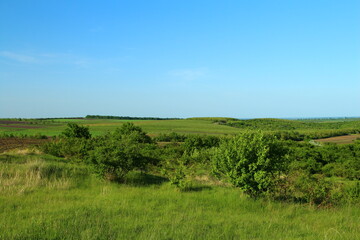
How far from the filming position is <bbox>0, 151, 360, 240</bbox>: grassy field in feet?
20.1

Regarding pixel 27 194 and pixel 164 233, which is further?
pixel 27 194

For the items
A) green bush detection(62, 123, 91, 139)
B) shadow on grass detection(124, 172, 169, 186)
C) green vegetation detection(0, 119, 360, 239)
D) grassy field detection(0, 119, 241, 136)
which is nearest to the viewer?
green vegetation detection(0, 119, 360, 239)

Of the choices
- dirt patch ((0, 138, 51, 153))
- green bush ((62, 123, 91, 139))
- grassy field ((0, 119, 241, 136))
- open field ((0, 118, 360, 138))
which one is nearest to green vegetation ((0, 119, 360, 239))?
green bush ((62, 123, 91, 139))

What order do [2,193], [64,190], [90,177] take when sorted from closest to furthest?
[2,193] < [64,190] < [90,177]

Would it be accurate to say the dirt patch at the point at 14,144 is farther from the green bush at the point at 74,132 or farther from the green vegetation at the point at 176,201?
the green vegetation at the point at 176,201

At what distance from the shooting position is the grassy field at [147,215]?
6141 mm

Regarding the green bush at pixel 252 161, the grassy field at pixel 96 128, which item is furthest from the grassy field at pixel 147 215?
the grassy field at pixel 96 128

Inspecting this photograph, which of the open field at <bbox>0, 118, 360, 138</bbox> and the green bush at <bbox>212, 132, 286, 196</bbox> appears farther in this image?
the open field at <bbox>0, 118, 360, 138</bbox>

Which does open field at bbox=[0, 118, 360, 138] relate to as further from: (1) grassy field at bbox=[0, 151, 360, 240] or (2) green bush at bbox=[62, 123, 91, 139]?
(1) grassy field at bbox=[0, 151, 360, 240]

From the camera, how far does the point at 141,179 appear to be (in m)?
14.2

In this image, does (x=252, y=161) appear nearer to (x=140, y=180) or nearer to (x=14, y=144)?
(x=140, y=180)

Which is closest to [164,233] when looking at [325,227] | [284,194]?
[325,227]

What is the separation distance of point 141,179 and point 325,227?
932 centimetres

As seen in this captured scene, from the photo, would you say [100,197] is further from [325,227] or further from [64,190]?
[325,227]
